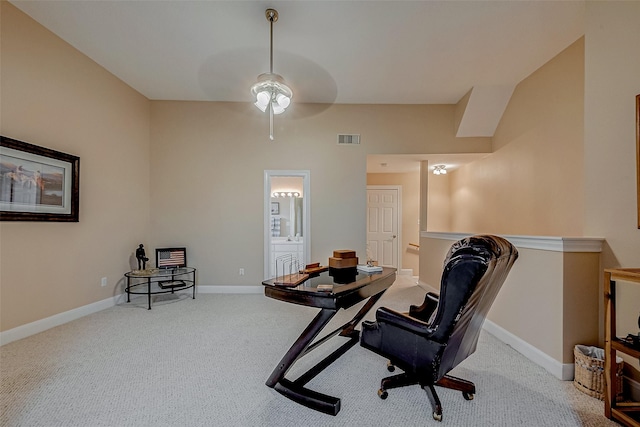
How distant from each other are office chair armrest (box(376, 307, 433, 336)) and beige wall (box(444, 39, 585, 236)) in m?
2.72

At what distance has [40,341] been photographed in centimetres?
275

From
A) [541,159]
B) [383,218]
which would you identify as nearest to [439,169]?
[383,218]

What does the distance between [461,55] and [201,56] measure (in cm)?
322

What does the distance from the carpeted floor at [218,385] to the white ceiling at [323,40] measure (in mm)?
3255

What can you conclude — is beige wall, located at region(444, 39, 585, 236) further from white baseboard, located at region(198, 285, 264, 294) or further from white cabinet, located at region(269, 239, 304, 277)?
white baseboard, located at region(198, 285, 264, 294)

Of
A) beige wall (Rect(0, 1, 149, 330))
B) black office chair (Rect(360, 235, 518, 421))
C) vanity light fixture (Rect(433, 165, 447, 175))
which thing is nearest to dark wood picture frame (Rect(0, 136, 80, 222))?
beige wall (Rect(0, 1, 149, 330))

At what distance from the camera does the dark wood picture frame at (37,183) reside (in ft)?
8.71

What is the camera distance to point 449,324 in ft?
5.09

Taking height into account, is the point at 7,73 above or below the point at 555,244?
above

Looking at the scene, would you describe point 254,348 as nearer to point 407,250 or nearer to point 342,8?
point 342,8

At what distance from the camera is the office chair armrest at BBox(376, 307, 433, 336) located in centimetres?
165

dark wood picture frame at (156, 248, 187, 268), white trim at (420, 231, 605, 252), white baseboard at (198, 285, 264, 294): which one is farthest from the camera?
white baseboard at (198, 285, 264, 294)

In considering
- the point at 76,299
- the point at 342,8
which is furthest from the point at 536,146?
the point at 76,299

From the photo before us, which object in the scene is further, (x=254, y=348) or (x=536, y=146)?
(x=536, y=146)
